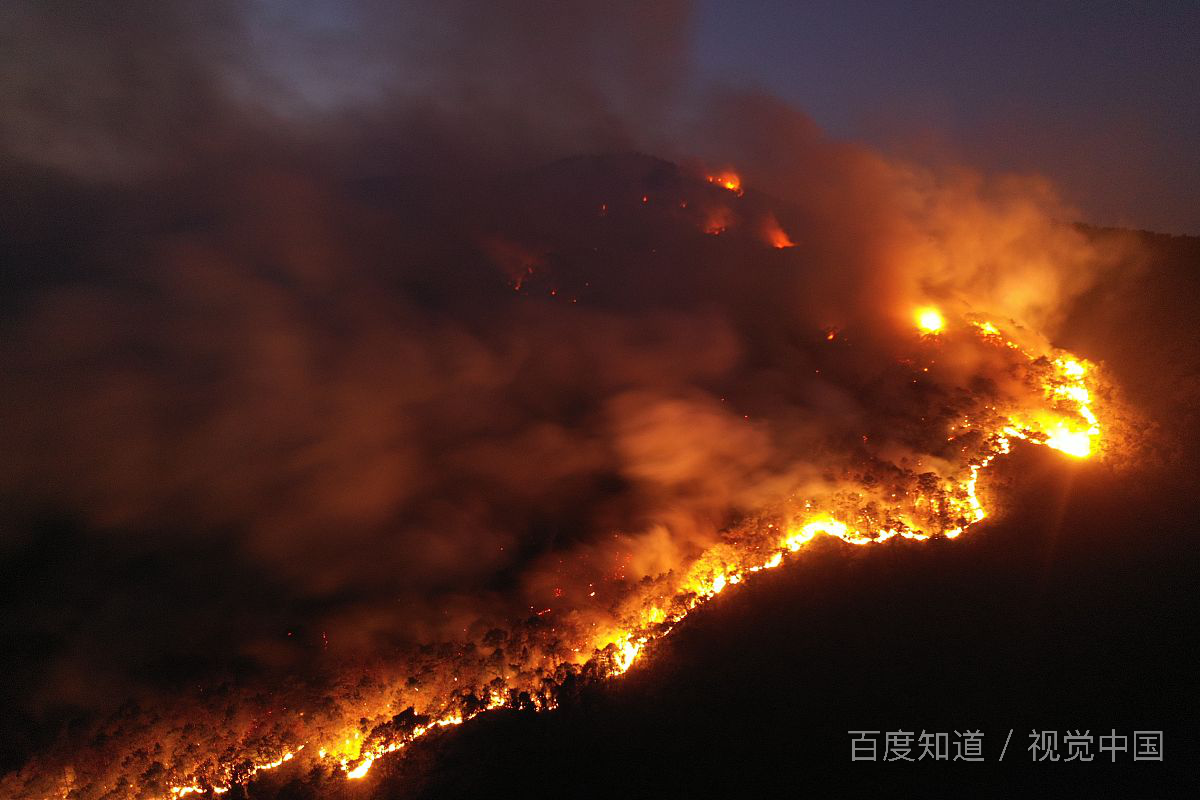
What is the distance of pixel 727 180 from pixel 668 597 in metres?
25.6

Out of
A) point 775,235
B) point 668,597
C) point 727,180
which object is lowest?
point 668,597

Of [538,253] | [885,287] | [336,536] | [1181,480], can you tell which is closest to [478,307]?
[538,253]

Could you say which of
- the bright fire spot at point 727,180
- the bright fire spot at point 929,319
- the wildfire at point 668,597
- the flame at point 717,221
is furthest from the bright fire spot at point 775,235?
the wildfire at point 668,597

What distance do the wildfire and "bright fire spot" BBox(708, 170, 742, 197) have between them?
1990 centimetres

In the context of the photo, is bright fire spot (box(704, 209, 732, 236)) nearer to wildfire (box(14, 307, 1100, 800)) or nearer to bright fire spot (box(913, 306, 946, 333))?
bright fire spot (box(913, 306, 946, 333))

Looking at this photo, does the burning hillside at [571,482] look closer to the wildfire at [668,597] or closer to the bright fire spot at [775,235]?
the wildfire at [668,597]

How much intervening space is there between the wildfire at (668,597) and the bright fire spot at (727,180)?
65.3 ft

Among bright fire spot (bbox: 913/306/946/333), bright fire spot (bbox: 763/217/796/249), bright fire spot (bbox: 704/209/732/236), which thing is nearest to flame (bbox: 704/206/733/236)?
bright fire spot (bbox: 704/209/732/236)

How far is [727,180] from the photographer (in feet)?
103

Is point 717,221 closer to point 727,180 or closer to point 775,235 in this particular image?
point 775,235

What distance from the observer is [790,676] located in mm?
8445

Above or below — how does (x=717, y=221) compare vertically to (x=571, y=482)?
above

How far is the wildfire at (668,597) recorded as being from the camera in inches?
339

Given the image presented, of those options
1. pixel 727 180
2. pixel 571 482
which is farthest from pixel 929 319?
pixel 727 180
